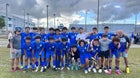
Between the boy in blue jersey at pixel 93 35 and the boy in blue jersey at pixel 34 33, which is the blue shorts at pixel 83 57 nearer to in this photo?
the boy in blue jersey at pixel 93 35

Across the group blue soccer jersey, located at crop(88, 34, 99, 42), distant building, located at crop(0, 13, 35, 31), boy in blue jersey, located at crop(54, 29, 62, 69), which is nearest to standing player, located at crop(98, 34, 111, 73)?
blue soccer jersey, located at crop(88, 34, 99, 42)

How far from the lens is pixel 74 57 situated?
10.8 metres

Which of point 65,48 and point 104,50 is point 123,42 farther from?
point 65,48

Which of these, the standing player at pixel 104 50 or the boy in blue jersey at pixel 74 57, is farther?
the boy in blue jersey at pixel 74 57

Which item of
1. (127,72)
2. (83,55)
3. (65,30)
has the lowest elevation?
(127,72)

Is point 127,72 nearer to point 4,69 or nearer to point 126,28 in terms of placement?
point 4,69

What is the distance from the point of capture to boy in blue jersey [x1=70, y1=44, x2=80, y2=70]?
35.2 feet

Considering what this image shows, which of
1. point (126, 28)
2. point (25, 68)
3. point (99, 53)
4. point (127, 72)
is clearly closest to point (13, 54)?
point (25, 68)

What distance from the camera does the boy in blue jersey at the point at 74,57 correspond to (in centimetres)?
1073

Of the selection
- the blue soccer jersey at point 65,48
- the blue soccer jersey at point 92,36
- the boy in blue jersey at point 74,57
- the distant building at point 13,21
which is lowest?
the boy in blue jersey at point 74,57

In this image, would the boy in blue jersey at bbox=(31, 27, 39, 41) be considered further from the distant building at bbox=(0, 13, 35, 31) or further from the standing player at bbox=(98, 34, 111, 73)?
the distant building at bbox=(0, 13, 35, 31)

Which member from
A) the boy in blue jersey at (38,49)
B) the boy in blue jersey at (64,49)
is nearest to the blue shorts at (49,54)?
the boy in blue jersey at (38,49)

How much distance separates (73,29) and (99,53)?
5.11ft

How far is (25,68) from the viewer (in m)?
10.6
